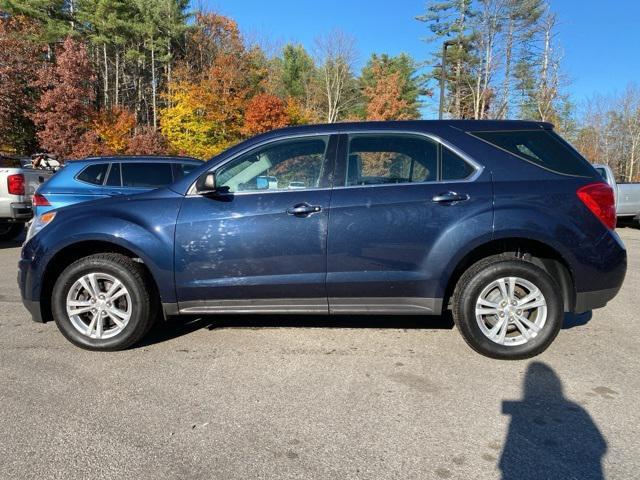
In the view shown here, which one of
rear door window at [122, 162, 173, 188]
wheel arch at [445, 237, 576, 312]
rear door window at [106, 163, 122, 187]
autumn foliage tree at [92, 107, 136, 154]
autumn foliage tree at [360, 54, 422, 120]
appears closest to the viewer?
wheel arch at [445, 237, 576, 312]

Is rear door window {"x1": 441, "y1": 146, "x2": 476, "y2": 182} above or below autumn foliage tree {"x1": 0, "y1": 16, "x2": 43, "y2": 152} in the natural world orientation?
below

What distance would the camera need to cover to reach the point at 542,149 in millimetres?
3684

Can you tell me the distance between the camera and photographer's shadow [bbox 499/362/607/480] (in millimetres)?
2299

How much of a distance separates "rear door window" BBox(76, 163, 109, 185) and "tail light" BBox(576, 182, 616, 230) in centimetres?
657

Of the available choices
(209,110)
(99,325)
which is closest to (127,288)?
(99,325)

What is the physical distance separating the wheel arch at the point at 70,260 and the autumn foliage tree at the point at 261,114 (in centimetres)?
2217

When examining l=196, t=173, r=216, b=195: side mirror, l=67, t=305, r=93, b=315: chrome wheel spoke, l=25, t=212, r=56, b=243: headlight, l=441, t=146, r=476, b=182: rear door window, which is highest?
l=441, t=146, r=476, b=182: rear door window

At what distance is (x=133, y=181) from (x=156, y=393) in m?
5.04

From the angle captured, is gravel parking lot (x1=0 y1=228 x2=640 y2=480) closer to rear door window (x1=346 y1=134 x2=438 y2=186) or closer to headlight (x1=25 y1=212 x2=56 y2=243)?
rear door window (x1=346 y1=134 x2=438 y2=186)

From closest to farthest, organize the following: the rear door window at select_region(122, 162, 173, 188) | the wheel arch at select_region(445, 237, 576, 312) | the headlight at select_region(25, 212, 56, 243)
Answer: the wheel arch at select_region(445, 237, 576, 312) → the headlight at select_region(25, 212, 56, 243) → the rear door window at select_region(122, 162, 173, 188)

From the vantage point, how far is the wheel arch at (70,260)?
3842mm

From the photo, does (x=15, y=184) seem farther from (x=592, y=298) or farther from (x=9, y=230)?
(x=592, y=298)

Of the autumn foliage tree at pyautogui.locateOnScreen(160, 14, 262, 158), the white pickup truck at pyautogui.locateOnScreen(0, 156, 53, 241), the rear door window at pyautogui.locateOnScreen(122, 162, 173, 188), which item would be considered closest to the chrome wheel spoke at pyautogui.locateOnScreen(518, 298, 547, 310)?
the rear door window at pyautogui.locateOnScreen(122, 162, 173, 188)

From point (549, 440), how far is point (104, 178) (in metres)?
6.92
